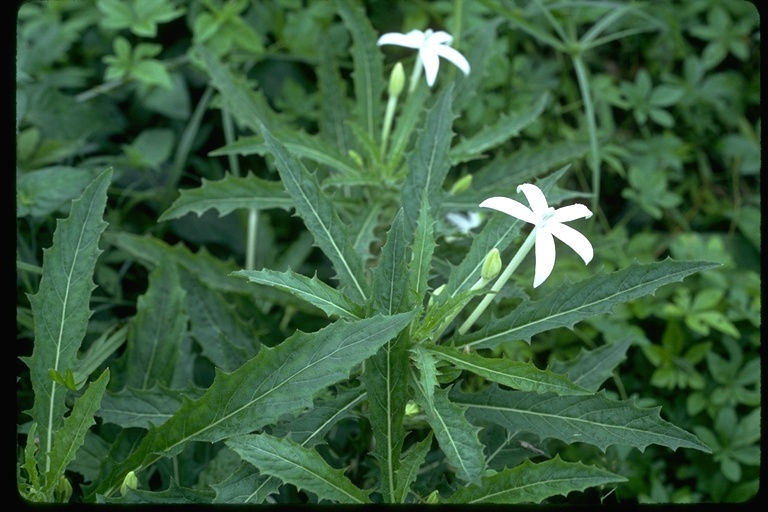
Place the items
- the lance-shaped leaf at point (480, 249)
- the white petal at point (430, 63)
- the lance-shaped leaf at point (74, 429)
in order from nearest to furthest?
the lance-shaped leaf at point (74, 429), the lance-shaped leaf at point (480, 249), the white petal at point (430, 63)

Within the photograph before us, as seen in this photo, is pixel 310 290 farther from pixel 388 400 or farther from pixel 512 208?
pixel 512 208

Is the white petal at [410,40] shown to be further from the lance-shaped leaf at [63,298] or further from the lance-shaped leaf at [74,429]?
the lance-shaped leaf at [74,429]

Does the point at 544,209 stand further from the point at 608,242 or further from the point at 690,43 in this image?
the point at 690,43

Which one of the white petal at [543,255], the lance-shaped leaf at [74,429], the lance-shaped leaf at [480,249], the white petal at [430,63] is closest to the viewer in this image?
the white petal at [543,255]

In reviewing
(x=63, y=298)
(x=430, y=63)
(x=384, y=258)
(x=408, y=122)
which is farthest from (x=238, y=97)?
(x=384, y=258)

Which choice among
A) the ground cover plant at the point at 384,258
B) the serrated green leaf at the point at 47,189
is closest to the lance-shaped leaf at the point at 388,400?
the ground cover plant at the point at 384,258

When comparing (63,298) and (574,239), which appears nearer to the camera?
(574,239)
